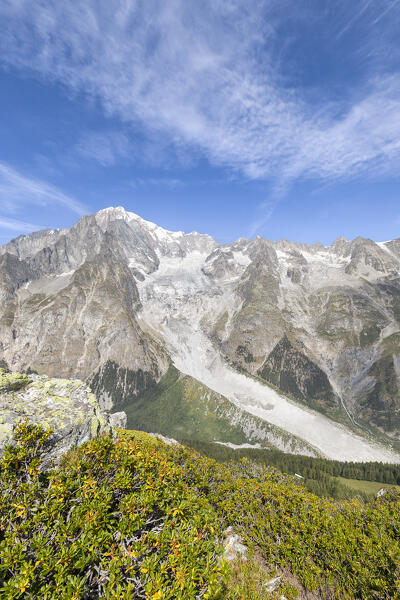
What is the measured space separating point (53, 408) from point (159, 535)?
18.8 meters

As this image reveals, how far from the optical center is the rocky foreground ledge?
72.8 feet

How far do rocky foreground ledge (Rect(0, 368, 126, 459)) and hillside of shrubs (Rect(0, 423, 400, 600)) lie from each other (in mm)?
3924

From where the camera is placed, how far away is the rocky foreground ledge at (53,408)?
22.2 metres

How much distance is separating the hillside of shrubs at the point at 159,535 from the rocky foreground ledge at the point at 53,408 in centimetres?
392

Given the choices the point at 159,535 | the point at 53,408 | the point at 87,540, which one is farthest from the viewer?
the point at 53,408

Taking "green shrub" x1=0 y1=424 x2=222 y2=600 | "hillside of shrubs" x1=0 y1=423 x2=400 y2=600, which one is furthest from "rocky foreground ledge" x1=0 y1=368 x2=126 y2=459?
"green shrub" x1=0 y1=424 x2=222 y2=600

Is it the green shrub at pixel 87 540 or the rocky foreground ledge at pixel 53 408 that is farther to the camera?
the rocky foreground ledge at pixel 53 408

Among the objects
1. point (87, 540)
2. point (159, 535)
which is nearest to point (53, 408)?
point (87, 540)

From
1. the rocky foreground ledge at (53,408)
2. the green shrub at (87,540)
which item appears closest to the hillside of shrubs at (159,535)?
the green shrub at (87,540)

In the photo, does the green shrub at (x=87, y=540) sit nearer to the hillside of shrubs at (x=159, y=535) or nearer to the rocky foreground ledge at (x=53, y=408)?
the hillside of shrubs at (x=159, y=535)

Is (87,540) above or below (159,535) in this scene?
above

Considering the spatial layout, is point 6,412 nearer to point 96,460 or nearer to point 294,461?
point 96,460

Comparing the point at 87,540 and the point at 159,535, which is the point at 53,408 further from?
the point at 159,535

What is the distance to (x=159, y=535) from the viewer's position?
467 inches
